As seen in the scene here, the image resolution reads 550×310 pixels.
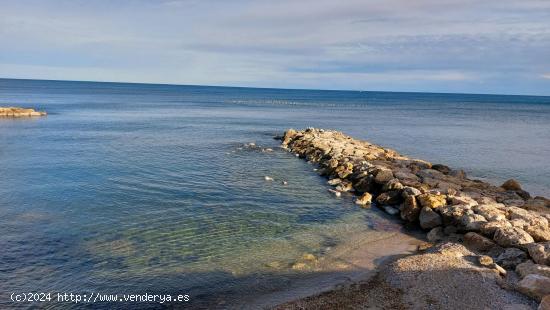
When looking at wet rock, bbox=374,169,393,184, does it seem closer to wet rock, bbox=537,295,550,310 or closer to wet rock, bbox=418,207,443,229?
wet rock, bbox=418,207,443,229

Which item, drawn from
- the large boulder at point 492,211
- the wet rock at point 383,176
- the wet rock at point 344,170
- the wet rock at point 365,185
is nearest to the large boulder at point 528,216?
the large boulder at point 492,211

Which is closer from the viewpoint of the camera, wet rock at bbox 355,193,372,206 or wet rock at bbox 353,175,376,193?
wet rock at bbox 355,193,372,206

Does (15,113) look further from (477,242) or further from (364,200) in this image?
(477,242)

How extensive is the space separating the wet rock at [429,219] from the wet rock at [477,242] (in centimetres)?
235

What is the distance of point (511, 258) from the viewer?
53.6 ft

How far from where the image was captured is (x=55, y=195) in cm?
2491

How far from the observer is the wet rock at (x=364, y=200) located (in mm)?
25503

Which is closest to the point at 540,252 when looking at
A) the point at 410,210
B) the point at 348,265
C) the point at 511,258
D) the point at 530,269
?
the point at 511,258

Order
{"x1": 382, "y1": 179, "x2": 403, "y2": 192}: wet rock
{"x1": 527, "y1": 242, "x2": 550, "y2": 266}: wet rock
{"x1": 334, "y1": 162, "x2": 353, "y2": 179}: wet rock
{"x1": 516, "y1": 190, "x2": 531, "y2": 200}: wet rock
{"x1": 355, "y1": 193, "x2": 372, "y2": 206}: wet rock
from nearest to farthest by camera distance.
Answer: {"x1": 527, "y1": 242, "x2": 550, "y2": 266}: wet rock
{"x1": 355, "y1": 193, "x2": 372, "y2": 206}: wet rock
{"x1": 516, "y1": 190, "x2": 531, "y2": 200}: wet rock
{"x1": 382, "y1": 179, "x2": 403, "y2": 192}: wet rock
{"x1": 334, "y1": 162, "x2": 353, "y2": 179}: wet rock

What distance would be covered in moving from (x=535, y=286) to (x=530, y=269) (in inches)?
64.5

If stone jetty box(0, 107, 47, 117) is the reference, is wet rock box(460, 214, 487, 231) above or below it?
Result: below

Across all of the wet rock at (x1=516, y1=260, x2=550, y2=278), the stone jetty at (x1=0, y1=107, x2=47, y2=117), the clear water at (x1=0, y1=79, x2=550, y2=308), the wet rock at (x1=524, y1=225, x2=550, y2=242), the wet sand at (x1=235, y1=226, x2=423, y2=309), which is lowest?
the wet sand at (x1=235, y1=226, x2=423, y2=309)

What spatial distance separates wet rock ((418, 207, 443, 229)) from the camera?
21.3m

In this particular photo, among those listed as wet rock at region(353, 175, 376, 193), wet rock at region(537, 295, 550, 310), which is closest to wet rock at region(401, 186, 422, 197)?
wet rock at region(353, 175, 376, 193)
